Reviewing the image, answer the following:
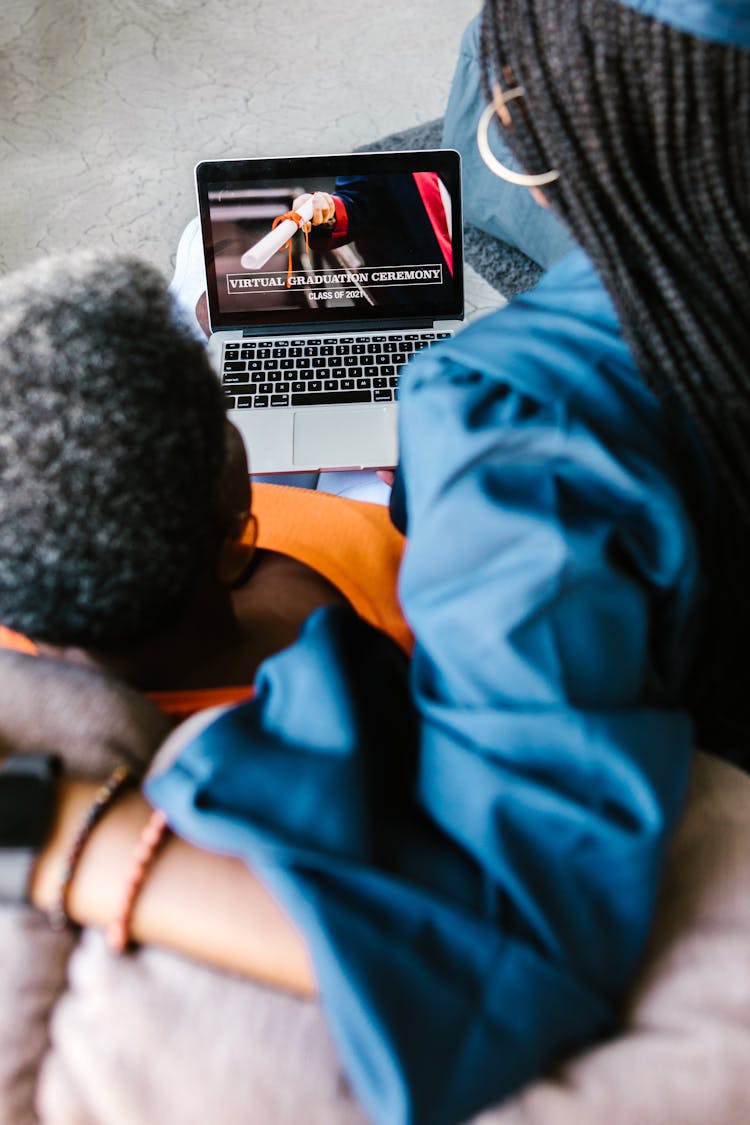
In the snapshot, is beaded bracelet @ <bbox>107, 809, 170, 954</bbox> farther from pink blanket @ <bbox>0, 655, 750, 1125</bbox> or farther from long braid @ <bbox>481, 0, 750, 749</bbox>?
long braid @ <bbox>481, 0, 750, 749</bbox>

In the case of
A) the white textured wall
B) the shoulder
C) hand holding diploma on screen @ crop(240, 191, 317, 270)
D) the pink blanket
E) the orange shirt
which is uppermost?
the white textured wall

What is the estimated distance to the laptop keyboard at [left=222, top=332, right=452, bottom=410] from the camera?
1.20 metres

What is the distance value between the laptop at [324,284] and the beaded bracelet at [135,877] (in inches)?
27.1

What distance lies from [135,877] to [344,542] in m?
0.52

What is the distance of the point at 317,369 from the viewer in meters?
1.22

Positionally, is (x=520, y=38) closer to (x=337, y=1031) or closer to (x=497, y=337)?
(x=497, y=337)

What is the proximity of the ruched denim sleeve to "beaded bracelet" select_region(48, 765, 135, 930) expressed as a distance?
0.07 feet

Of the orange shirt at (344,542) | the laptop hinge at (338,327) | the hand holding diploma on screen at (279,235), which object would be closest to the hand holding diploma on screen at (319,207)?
the hand holding diploma on screen at (279,235)

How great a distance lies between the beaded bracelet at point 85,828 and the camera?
49 centimetres

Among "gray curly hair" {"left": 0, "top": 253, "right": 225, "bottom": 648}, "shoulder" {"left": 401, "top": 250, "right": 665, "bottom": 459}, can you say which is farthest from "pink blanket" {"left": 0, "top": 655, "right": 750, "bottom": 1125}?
"shoulder" {"left": 401, "top": 250, "right": 665, "bottom": 459}

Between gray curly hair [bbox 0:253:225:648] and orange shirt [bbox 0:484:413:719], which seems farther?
orange shirt [bbox 0:484:413:719]

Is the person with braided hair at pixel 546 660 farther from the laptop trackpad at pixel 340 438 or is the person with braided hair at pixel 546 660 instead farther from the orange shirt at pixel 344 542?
the laptop trackpad at pixel 340 438

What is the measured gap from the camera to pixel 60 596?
0.59 m

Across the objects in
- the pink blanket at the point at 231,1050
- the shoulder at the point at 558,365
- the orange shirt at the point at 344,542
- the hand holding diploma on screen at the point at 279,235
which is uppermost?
the hand holding diploma on screen at the point at 279,235
